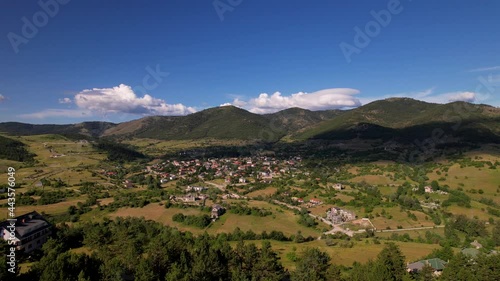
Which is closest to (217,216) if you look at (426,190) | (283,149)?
(426,190)

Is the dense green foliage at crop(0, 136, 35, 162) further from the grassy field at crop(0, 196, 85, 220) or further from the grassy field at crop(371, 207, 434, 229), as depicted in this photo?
the grassy field at crop(371, 207, 434, 229)

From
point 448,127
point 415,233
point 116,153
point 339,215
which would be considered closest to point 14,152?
point 116,153

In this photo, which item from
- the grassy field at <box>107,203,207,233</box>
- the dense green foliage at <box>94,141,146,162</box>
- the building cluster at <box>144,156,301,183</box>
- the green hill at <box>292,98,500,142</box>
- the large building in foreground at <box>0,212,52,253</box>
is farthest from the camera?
the dense green foliage at <box>94,141,146,162</box>

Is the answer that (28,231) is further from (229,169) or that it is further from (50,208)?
(229,169)

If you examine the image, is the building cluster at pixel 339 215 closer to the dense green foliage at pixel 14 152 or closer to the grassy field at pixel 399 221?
the grassy field at pixel 399 221

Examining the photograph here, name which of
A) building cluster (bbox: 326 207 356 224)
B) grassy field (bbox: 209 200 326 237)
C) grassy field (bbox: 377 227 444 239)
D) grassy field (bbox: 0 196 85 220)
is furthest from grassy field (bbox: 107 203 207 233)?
grassy field (bbox: 377 227 444 239)

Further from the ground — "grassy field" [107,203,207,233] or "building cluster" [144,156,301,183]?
"building cluster" [144,156,301,183]
